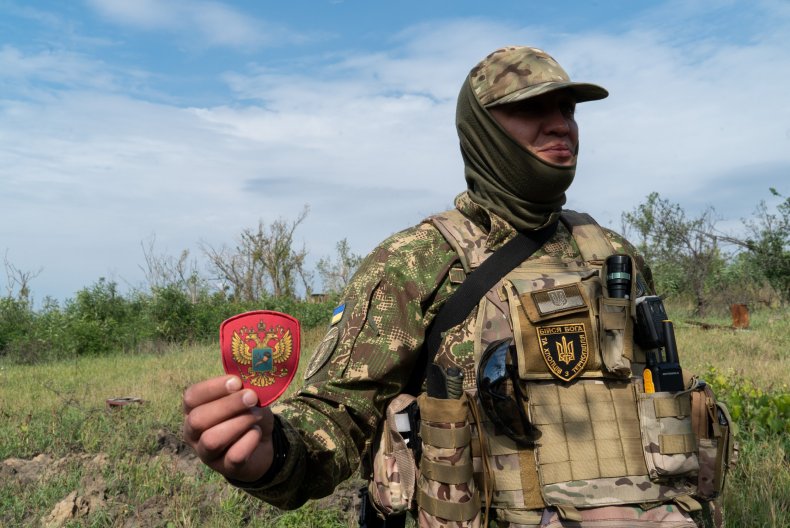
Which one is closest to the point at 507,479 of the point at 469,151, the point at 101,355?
the point at 469,151

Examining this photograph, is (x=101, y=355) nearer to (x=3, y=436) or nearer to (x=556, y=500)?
(x=3, y=436)

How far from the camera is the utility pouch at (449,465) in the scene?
1.74 meters

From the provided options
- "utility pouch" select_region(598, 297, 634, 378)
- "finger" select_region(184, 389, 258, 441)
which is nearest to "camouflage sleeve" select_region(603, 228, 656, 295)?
"utility pouch" select_region(598, 297, 634, 378)

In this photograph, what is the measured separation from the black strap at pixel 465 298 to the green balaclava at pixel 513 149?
17cm

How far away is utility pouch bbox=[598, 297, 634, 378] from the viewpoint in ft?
5.97

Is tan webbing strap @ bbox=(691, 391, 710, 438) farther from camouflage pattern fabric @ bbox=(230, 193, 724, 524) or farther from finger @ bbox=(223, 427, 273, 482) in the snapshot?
finger @ bbox=(223, 427, 273, 482)

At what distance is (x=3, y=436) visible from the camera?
538 cm

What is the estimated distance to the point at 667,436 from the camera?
5.88 ft

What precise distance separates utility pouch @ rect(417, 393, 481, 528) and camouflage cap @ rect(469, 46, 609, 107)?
985 mm

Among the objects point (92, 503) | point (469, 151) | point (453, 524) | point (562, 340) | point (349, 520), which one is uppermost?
point (469, 151)

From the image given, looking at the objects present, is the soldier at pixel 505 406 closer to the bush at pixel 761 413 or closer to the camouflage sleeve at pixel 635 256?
the camouflage sleeve at pixel 635 256

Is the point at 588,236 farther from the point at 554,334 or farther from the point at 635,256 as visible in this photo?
the point at 554,334

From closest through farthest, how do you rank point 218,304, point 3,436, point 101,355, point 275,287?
point 3,436 → point 101,355 → point 218,304 → point 275,287

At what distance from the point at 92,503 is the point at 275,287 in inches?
734
